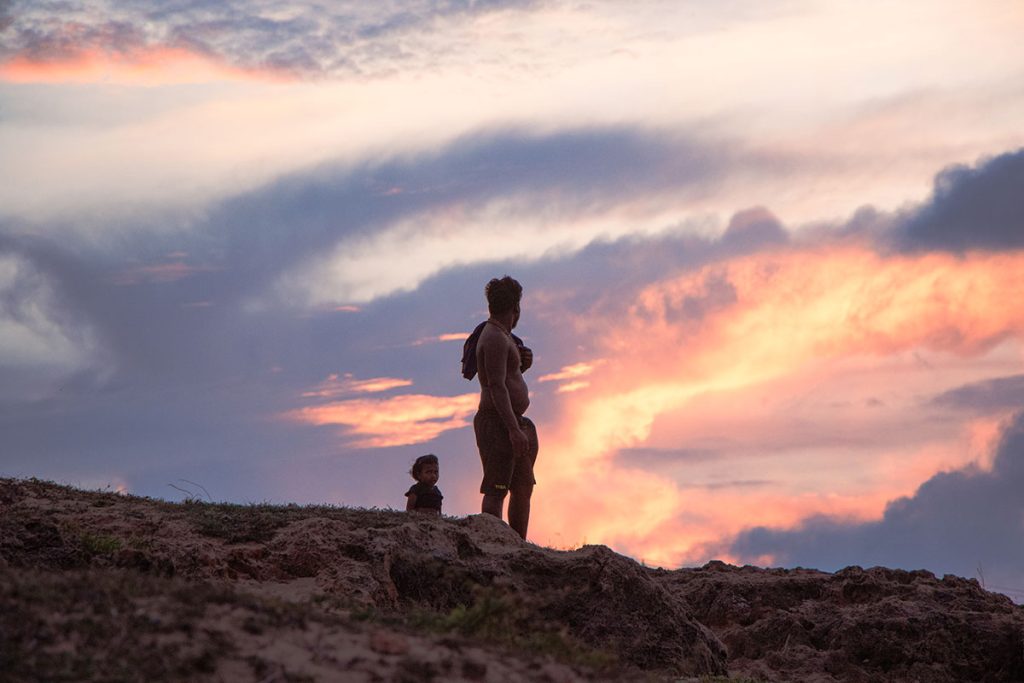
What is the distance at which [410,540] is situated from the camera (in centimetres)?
972

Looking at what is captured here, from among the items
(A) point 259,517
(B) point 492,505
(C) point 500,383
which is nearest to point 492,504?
(B) point 492,505

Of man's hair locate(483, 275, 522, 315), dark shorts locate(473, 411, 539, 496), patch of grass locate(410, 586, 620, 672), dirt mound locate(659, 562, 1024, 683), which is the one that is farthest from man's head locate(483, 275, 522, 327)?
patch of grass locate(410, 586, 620, 672)

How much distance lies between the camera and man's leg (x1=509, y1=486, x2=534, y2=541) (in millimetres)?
11766

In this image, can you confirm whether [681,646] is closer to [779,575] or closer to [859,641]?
[859,641]

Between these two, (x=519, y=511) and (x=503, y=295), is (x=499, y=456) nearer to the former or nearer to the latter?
(x=519, y=511)

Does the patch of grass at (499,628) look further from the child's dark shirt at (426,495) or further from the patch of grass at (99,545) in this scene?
the child's dark shirt at (426,495)

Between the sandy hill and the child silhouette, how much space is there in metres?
1.78

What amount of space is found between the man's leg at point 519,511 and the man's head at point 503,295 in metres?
1.84

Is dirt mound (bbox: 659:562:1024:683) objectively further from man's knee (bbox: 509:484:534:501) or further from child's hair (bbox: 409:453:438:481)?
child's hair (bbox: 409:453:438:481)

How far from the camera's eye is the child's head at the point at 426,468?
12812 millimetres

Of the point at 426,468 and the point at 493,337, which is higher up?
the point at 493,337

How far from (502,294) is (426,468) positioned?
95.1 inches

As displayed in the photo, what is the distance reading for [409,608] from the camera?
8914mm

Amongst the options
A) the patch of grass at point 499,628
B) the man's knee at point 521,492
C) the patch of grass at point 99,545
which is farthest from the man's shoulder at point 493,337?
the patch of grass at point 499,628
